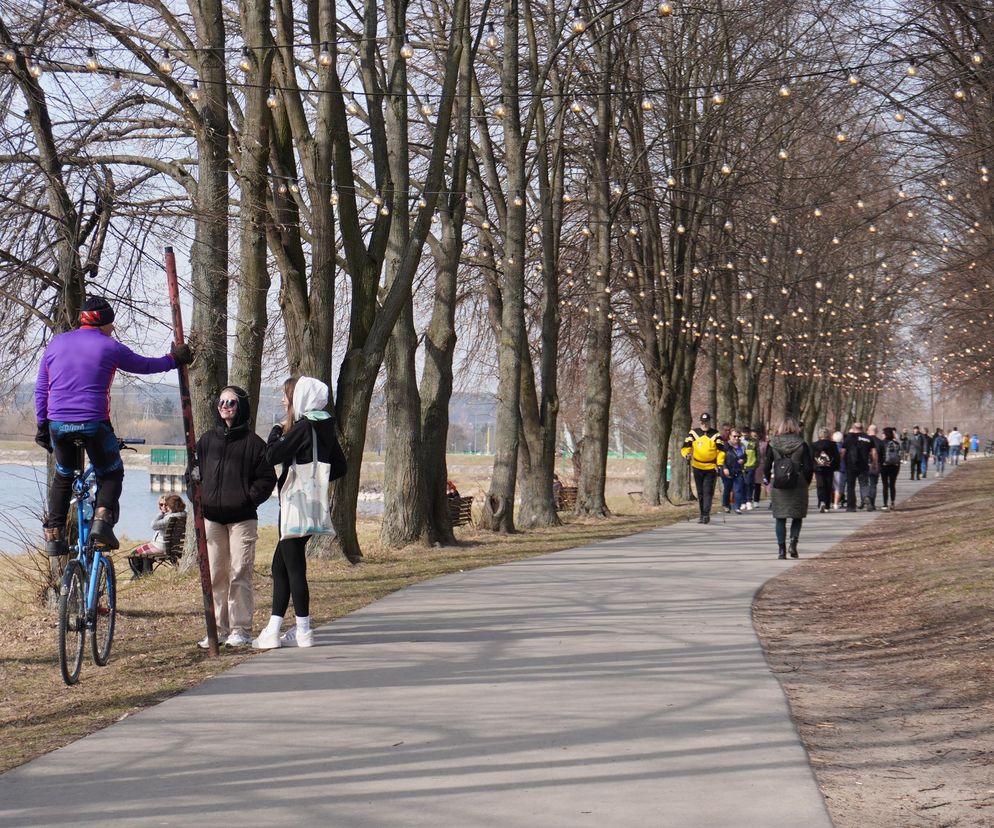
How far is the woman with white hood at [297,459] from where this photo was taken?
9375 mm

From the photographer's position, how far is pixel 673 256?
33250 millimetres

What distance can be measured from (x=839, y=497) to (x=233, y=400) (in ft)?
77.3

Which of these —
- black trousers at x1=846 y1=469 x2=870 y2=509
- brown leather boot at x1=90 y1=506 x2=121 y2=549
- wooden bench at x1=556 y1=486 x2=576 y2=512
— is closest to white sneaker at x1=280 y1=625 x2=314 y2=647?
brown leather boot at x1=90 y1=506 x2=121 y2=549

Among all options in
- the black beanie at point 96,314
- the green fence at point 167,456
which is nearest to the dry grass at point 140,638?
the black beanie at point 96,314

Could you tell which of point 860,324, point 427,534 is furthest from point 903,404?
point 427,534

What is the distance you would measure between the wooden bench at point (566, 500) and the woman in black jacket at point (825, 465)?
6.83 metres

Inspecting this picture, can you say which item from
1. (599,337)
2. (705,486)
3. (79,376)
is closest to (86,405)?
(79,376)

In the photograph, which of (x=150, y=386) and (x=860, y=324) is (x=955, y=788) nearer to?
(x=150, y=386)

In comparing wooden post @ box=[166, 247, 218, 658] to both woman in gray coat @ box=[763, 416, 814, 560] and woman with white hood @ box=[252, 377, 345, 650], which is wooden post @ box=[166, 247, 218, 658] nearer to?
woman with white hood @ box=[252, 377, 345, 650]

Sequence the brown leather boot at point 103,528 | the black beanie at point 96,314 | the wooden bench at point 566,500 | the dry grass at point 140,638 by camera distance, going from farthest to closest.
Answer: the wooden bench at point 566,500, the black beanie at point 96,314, the brown leather boot at point 103,528, the dry grass at point 140,638

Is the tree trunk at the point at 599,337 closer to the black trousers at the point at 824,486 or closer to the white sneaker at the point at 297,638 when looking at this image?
the black trousers at the point at 824,486

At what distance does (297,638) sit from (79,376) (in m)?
2.45

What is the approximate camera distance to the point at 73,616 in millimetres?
8281

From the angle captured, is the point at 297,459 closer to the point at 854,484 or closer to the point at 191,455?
the point at 191,455
